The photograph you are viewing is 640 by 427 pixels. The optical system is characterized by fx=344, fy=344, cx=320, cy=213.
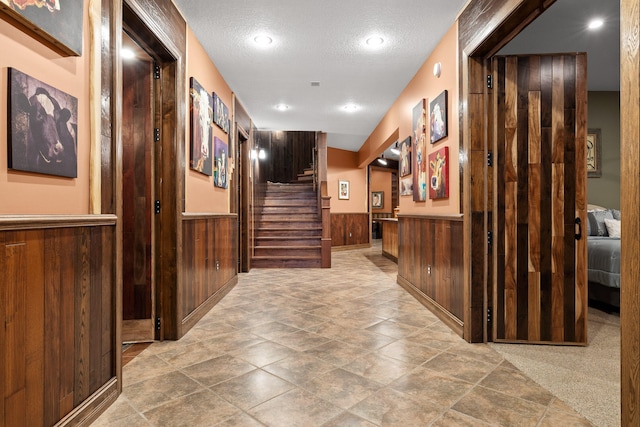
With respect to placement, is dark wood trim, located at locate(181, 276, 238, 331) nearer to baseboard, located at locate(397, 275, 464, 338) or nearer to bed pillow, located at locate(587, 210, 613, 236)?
baseboard, located at locate(397, 275, 464, 338)

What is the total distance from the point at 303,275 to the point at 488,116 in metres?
3.92

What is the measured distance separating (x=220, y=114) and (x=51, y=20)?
9.11ft

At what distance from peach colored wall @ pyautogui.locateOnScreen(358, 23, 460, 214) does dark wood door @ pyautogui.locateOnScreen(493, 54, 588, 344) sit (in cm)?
42

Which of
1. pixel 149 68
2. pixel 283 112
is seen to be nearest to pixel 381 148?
pixel 283 112

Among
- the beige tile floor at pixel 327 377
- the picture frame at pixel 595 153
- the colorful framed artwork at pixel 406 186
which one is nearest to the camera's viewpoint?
the beige tile floor at pixel 327 377

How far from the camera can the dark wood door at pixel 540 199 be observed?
9.00ft

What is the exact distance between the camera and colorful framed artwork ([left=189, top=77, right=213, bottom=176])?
328cm

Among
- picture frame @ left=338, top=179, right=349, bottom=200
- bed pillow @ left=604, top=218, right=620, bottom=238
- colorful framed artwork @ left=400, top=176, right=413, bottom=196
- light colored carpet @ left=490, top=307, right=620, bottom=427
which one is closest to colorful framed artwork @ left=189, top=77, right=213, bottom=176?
colorful framed artwork @ left=400, top=176, right=413, bottom=196

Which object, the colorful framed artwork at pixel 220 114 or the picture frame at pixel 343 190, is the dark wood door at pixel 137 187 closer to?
the colorful framed artwork at pixel 220 114

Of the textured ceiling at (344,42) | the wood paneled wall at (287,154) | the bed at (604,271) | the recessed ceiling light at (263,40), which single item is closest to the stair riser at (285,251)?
the textured ceiling at (344,42)

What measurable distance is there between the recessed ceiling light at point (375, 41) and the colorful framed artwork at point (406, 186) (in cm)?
181

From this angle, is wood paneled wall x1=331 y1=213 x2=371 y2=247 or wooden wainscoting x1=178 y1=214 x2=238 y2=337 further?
wood paneled wall x1=331 y1=213 x2=371 y2=247

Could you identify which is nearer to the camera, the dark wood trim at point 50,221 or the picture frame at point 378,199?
the dark wood trim at point 50,221

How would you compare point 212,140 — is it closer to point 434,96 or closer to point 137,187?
point 137,187
